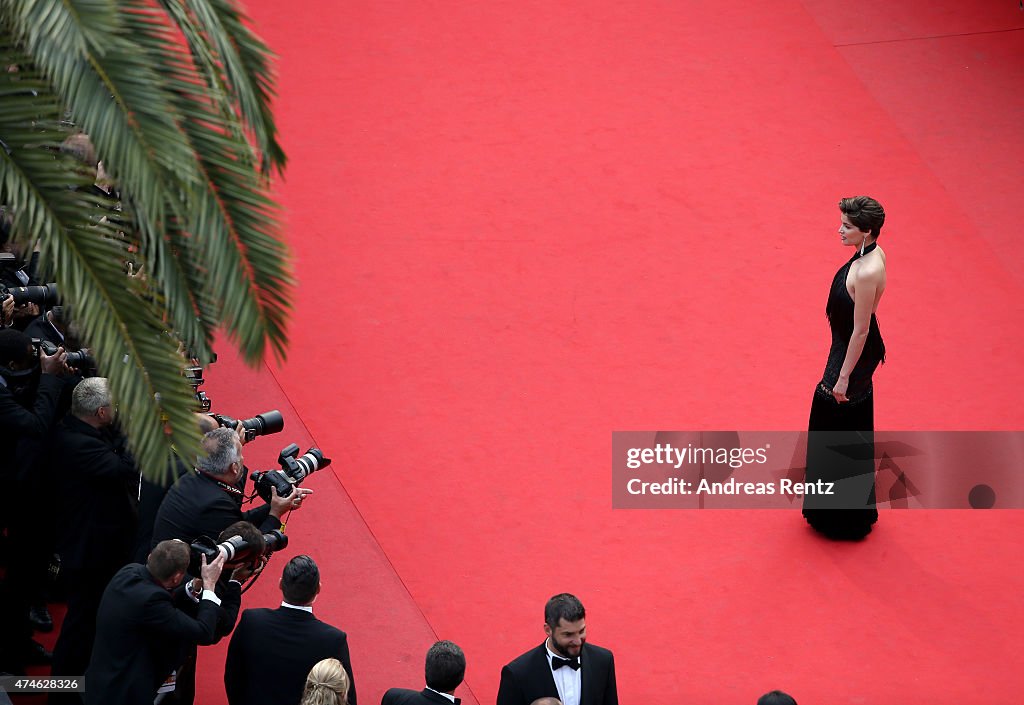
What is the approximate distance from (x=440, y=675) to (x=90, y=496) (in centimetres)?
249

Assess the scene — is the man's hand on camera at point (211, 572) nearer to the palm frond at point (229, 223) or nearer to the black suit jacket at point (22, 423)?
the palm frond at point (229, 223)

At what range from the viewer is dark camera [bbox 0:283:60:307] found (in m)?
7.57

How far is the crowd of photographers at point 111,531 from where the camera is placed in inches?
229

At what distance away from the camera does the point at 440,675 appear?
548 centimetres

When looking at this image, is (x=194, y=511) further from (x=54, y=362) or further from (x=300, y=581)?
(x=54, y=362)

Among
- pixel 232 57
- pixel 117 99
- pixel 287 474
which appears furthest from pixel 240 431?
pixel 117 99

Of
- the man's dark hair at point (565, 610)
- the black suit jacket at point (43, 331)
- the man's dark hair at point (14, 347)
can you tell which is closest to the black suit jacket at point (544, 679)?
the man's dark hair at point (565, 610)

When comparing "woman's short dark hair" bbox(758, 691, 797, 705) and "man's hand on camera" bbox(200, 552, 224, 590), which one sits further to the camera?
"man's hand on camera" bbox(200, 552, 224, 590)

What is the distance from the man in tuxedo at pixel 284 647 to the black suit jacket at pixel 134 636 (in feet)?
0.66

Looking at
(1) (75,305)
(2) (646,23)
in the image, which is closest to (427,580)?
(1) (75,305)

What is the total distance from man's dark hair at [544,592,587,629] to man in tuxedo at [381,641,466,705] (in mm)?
442

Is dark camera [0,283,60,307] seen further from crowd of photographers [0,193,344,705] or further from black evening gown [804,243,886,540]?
black evening gown [804,243,886,540]

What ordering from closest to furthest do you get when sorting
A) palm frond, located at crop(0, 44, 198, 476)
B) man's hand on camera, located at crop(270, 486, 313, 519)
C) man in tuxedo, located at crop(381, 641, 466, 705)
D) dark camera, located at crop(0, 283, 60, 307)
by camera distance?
palm frond, located at crop(0, 44, 198, 476), man in tuxedo, located at crop(381, 641, 466, 705), man's hand on camera, located at crop(270, 486, 313, 519), dark camera, located at crop(0, 283, 60, 307)

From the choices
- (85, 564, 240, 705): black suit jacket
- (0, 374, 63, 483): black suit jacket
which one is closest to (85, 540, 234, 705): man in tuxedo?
(85, 564, 240, 705): black suit jacket
